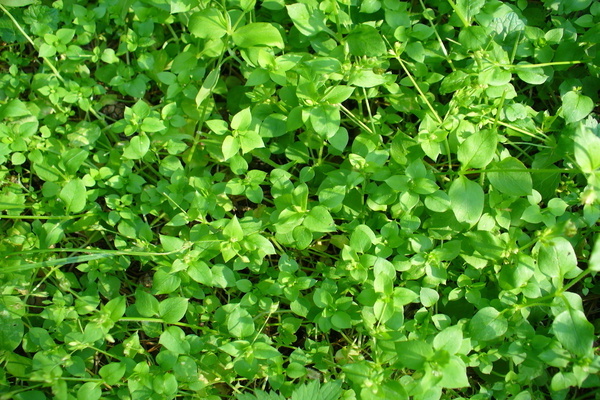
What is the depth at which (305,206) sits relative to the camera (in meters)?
2.22

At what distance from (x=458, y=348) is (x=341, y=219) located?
2.73 feet

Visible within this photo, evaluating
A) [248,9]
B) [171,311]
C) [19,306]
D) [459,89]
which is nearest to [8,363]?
[19,306]

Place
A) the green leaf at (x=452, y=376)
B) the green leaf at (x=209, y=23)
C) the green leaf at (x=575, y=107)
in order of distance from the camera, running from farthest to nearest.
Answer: the green leaf at (x=575, y=107), the green leaf at (x=209, y=23), the green leaf at (x=452, y=376)

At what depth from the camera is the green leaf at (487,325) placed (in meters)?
2.12

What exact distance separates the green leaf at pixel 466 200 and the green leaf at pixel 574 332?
517mm

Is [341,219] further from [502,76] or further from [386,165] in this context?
[502,76]

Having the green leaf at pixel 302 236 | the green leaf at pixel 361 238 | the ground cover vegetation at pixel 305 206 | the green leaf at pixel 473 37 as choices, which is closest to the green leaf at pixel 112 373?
the ground cover vegetation at pixel 305 206

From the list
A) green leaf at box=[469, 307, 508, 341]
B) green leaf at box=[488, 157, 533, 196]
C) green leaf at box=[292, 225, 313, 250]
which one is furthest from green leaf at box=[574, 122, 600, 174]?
green leaf at box=[292, 225, 313, 250]

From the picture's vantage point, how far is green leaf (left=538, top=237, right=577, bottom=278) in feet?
6.83

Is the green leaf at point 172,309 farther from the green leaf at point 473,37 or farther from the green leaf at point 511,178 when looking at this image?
the green leaf at point 473,37

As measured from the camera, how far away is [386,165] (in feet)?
7.86

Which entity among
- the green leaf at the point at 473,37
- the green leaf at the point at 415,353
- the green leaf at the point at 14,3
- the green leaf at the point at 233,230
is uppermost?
the green leaf at the point at 14,3


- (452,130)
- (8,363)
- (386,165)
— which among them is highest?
(452,130)

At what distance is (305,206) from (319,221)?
0.10 metres
